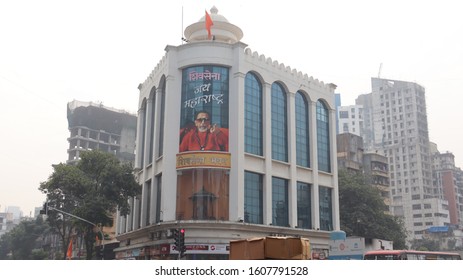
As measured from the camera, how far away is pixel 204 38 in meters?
45.5

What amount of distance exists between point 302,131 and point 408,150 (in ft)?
298

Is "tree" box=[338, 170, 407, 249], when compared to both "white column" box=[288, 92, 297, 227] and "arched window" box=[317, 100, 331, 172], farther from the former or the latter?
"white column" box=[288, 92, 297, 227]

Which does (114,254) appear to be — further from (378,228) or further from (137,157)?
(378,228)

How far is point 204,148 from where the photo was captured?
38.2m

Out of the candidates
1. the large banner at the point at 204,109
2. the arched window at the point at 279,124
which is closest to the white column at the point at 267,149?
the arched window at the point at 279,124

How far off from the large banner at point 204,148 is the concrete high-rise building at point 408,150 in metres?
86.1

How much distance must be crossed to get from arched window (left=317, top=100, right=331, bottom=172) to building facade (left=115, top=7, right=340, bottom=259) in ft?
0.34

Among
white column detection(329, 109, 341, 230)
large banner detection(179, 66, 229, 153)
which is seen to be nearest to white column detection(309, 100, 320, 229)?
white column detection(329, 109, 341, 230)

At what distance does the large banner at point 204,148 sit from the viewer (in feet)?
124

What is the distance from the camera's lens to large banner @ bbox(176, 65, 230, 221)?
124ft

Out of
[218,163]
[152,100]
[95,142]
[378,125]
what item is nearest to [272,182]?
[218,163]

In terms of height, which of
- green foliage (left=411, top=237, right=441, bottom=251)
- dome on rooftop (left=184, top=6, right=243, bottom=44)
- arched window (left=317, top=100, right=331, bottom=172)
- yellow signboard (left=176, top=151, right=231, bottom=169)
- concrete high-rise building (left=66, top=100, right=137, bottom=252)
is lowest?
green foliage (left=411, top=237, right=441, bottom=251)

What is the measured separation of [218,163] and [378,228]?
Answer: 2782cm

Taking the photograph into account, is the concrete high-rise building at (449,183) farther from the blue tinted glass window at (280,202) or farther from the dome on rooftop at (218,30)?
the dome on rooftop at (218,30)
